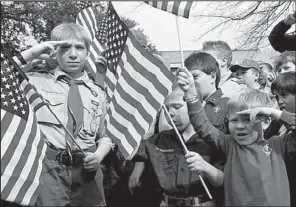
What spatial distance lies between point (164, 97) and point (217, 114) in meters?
0.59

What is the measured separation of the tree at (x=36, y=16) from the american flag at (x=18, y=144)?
69.1ft

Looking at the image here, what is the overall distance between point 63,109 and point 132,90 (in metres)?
0.55

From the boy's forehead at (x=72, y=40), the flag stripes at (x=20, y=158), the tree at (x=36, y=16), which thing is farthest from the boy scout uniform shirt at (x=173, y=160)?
the tree at (x=36, y=16)

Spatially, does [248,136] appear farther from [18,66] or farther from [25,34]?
[25,34]

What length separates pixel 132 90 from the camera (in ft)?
12.6

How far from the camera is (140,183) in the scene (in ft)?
13.5

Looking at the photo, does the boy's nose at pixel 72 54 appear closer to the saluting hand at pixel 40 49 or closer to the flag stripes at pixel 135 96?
the saluting hand at pixel 40 49

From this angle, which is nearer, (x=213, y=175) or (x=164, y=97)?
(x=213, y=175)

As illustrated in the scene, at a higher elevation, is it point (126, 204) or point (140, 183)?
point (140, 183)

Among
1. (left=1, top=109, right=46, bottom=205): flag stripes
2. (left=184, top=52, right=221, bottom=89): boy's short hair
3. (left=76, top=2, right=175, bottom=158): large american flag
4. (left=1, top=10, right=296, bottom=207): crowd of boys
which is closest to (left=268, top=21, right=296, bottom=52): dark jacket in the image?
(left=1, top=10, right=296, bottom=207): crowd of boys

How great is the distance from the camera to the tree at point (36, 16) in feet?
80.3

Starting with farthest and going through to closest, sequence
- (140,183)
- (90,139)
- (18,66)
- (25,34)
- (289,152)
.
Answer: (25,34)
(140,183)
(90,139)
(18,66)
(289,152)

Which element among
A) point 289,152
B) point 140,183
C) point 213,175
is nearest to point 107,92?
point 140,183

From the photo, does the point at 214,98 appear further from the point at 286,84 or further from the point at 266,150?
the point at 266,150
